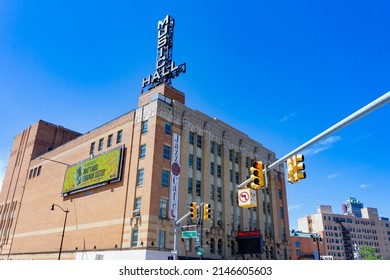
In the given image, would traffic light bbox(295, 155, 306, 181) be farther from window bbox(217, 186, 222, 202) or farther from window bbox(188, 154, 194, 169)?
window bbox(217, 186, 222, 202)

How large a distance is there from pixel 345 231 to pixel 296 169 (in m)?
154

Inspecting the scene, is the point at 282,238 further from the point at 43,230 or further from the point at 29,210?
the point at 29,210

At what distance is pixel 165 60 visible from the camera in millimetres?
52188

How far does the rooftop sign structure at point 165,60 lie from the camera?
50.1 m

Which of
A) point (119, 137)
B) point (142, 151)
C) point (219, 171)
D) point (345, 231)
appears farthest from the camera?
point (345, 231)

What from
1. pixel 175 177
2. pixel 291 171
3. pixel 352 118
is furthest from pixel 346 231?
pixel 352 118

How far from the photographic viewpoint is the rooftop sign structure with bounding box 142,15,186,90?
1971 inches

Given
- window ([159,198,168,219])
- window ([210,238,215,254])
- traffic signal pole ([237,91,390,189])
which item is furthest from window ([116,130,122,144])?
traffic signal pole ([237,91,390,189])

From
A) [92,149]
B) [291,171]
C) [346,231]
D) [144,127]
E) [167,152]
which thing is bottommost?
[291,171]

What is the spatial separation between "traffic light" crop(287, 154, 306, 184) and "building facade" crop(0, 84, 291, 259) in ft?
86.8

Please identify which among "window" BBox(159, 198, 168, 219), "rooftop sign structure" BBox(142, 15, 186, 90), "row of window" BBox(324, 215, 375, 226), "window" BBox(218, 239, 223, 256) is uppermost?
"rooftop sign structure" BBox(142, 15, 186, 90)

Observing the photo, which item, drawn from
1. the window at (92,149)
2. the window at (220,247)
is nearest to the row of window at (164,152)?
the window at (92,149)

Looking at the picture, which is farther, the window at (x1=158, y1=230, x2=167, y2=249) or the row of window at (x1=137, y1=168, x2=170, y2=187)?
the row of window at (x1=137, y1=168, x2=170, y2=187)

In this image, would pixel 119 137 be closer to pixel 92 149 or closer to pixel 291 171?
pixel 92 149
